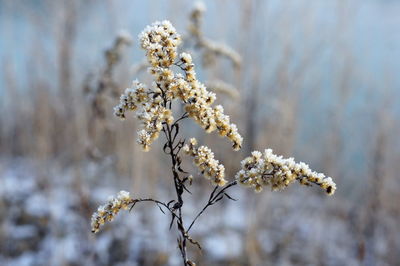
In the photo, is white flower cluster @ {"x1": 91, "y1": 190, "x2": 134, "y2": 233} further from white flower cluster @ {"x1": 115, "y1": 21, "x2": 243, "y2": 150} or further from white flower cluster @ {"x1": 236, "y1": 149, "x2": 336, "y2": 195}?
white flower cluster @ {"x1": 236, "y1": 149, "x2": 336, "y2": 195}

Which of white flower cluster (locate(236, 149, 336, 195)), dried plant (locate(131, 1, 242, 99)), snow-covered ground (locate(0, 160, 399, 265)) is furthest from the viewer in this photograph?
snow-covered ground (locate(0, 160, 399, 265))

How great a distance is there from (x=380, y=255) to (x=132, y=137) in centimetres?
351

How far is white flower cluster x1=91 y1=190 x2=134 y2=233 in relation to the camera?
110 cm

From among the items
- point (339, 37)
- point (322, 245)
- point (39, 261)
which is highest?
point (339, 37)

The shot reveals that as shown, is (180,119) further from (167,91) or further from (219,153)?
(219,153)

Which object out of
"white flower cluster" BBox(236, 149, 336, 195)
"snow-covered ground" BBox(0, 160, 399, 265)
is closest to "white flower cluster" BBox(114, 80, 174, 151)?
"white flower cluster" BBox(236, 149, 336, 195)

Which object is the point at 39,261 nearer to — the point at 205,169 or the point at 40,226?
the point at 40,226

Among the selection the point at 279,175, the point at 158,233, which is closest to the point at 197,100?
the point at 279,175

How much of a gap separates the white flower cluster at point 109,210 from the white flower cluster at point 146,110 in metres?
0.16

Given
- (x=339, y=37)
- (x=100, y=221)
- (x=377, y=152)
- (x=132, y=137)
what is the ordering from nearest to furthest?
(x=100, y=221), (x=377, y=152), (x=339, y=37), (x=132, y=137)

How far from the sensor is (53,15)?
474 cm

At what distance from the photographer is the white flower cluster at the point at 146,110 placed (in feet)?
3.59

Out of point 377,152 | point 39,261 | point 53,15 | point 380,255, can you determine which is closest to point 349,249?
point 380,255

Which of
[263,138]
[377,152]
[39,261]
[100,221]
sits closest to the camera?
[100,221]
